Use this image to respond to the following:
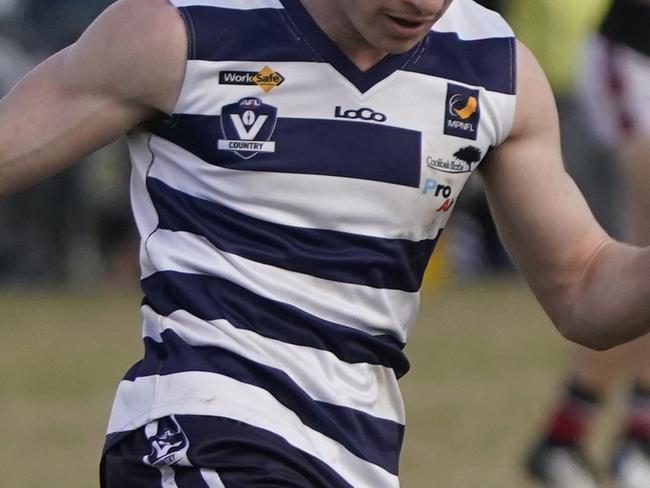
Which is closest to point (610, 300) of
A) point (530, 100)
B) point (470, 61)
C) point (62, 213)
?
point (530, 100)

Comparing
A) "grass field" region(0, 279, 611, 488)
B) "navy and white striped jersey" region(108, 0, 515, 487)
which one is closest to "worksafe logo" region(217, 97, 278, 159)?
"navy and white striped jersey" region(108, 0, 515, 487)

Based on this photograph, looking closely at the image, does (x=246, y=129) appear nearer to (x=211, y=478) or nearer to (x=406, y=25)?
(x=406, y=25)

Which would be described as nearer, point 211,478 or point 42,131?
point 211,478

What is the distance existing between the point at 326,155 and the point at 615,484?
318 centimetres

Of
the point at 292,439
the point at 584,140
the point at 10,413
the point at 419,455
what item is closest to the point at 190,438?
the point at 292,439

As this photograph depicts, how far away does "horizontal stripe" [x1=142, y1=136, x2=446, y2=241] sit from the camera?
3.35 m

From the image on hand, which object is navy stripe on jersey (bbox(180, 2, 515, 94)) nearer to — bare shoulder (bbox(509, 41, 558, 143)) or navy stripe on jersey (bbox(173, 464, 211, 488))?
bare shoulder (bbox(509, 41, 558, 143))

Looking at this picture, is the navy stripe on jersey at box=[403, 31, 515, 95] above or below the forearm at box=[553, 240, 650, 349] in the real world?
above

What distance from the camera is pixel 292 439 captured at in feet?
10.7

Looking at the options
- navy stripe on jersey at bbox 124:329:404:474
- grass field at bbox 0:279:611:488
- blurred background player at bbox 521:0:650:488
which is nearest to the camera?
navy stripe on jersey at bbox 124:329:404:474

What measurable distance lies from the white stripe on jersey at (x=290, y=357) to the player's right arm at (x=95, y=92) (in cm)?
35

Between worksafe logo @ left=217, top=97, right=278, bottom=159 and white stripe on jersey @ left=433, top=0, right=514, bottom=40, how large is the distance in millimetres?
400

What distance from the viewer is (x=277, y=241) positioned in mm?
3354

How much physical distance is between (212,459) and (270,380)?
0.62 ft
